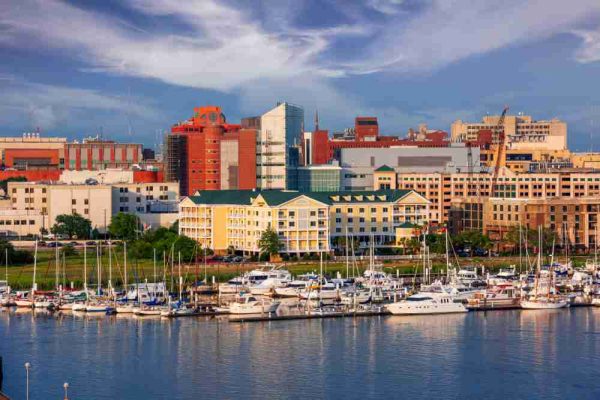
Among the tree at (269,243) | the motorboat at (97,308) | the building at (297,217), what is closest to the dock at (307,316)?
the motorboat at (97,308)

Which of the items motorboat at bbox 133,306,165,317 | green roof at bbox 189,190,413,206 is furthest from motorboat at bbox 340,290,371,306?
green roof at bbox 189,190,413,206

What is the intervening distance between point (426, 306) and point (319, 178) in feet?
128

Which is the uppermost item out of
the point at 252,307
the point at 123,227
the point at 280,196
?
the point at 280,196

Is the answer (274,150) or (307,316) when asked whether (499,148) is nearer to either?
(274,150)

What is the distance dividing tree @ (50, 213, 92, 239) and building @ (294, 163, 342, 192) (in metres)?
15.9

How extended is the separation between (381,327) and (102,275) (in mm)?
13519

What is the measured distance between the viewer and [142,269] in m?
53.1

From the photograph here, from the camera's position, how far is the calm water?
32156 mm

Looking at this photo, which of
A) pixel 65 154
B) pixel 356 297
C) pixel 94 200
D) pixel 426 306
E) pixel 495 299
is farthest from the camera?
pixel 65 154

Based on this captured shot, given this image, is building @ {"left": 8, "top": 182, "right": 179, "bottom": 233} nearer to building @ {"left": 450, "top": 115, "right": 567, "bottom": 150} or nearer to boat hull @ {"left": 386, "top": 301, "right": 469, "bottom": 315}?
boat hull @ {"left": 386, "top": 301, "right": 469, "bottom": 315}

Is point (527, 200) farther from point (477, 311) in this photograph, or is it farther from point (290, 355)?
point (290, 355)

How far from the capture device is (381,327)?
4106 cm

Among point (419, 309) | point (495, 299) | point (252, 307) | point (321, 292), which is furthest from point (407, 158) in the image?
point (252, 307)

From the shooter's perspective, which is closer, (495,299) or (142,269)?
(495,299)
